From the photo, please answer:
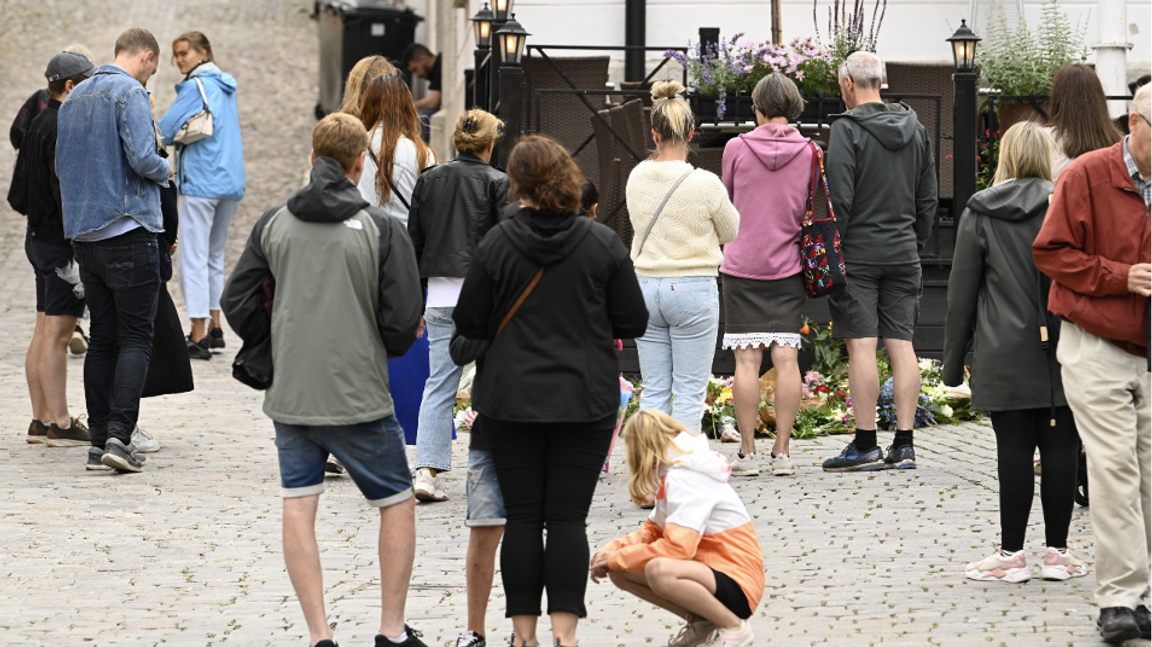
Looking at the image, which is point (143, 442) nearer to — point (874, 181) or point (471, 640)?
point (471, 640)

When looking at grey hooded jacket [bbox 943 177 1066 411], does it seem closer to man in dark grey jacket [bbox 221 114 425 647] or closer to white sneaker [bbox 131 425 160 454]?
man in dark grey jacket [bbox 221 114 425 647]

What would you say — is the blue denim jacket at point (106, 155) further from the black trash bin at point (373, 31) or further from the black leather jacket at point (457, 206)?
the black trash bin at point (373, 31)

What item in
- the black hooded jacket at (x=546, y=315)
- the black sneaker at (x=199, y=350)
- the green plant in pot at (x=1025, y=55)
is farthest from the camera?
the black sneaker at (x=199, y=350)

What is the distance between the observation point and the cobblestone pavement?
4.84 metres

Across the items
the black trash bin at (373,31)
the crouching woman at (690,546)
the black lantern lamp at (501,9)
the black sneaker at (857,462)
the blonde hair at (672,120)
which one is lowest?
the black sneaker at (857,462)

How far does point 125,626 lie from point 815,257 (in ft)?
11.8

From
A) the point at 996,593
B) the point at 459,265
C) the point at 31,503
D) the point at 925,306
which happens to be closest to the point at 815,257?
the point at 459,265

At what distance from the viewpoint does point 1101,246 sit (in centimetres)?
471

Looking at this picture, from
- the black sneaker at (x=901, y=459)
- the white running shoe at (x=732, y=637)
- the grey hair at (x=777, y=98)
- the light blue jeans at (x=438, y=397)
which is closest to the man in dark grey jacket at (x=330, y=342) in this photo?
the white running shoe at (x=732, y=637)

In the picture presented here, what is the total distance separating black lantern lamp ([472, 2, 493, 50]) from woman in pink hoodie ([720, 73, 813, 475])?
399 cm

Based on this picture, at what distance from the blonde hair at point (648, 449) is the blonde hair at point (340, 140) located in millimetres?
1198

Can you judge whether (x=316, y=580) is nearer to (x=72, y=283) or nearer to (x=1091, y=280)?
(x=1091, y=280)

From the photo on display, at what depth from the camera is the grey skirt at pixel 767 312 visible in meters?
7.05

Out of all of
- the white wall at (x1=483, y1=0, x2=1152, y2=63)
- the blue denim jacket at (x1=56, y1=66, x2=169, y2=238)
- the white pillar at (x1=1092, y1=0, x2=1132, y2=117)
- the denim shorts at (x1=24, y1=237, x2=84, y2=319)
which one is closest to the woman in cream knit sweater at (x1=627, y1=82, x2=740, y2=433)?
the blue denim jacket at (x1=56, y1=66, x2=169, y2=238)
